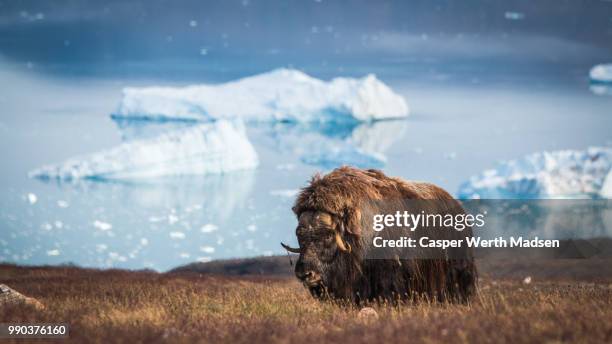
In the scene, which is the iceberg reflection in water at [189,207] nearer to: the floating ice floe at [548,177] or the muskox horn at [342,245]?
the floating ice floe at [548,177]

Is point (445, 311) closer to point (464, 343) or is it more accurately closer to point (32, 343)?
point (464, 343)

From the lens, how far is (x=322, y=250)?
9.12 metres

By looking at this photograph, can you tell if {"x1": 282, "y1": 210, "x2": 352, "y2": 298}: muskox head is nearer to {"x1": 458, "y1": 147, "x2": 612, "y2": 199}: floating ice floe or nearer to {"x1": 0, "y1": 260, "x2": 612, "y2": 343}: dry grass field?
{"x1": 0, "y1": 260, "x2": 612, "y2": 343}: dry grass field

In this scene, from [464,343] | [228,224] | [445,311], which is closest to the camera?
[464,343]

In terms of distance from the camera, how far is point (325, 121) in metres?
60.2

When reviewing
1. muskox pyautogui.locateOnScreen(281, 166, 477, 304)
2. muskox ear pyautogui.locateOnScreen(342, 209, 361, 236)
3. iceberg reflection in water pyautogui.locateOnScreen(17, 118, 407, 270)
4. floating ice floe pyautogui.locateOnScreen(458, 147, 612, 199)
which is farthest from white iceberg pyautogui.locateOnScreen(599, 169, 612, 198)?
muskox ear pyautogui.locateOnScreen(342, 209, 361, 236)

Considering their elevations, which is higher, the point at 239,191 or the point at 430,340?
the point at 430,340

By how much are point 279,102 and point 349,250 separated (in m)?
52.3

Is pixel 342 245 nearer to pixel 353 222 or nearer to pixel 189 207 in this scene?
pixel 353 222

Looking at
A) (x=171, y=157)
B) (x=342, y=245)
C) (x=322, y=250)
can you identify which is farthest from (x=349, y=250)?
(x=171, y=157)

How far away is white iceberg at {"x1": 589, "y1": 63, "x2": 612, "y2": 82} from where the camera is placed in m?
56.0

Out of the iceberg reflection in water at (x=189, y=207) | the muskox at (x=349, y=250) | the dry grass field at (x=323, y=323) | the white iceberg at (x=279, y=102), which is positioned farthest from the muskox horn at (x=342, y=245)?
the white iceberg at (x=279, y=102)

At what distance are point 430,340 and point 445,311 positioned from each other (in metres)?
2.25

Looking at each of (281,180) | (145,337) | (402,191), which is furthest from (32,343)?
(281,180)
